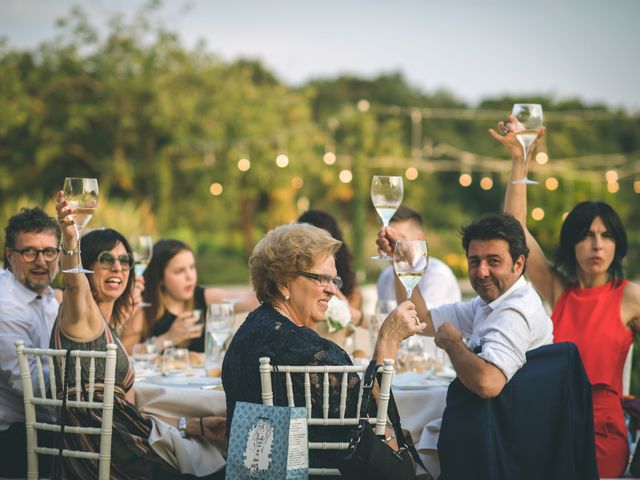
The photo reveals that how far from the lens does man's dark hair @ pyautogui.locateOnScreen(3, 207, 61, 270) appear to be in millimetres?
4211

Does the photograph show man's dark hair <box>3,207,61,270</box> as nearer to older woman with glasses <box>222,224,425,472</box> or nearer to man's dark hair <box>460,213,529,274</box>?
older woman with glasses <box>222,224,425,472</box>

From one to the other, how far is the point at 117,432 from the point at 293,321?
0.94 metres

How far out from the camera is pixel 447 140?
41.8 m

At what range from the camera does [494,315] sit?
3311 millimetres

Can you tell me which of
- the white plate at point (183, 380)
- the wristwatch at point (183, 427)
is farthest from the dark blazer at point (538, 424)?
the white plate at point (183, 380)

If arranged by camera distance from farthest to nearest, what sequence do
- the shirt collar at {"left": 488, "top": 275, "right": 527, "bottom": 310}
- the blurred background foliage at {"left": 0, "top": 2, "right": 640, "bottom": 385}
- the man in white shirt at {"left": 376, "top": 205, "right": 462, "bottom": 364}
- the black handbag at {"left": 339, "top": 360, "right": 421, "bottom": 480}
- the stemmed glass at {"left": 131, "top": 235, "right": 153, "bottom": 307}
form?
the blurred background foliage at {"left": 0, "top": 2, "right": 640, "bottom": 385}, the man in white shirt at {"left": 376, "top": 205, "right": 462, "bottom": 364}, the stemmed glass at {"left": 131, "top": 235, "right": 153, "bottom": 307}, the shirt collar at {"left": 488, "top": 275, "right": 527, "bottom": 310}, the black handbag at {"left": 339, "top": 360, "right": 421, "bottom": 480}

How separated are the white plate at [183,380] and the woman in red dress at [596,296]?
1.76 metres

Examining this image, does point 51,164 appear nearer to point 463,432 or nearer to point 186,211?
point 186,211

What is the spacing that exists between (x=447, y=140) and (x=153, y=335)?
37928mm

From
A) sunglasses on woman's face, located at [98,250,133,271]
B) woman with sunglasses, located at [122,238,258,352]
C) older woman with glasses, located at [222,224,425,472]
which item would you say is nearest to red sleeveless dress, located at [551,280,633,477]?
older woman with glasses, located at [222,224,425,472]

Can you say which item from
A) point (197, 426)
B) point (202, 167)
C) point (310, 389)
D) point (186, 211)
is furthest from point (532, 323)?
point (186, 211)

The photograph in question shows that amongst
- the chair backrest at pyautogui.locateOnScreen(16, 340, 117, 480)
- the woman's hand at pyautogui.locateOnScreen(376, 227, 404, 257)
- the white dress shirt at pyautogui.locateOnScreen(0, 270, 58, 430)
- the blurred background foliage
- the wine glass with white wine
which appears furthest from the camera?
the blurred background foliage

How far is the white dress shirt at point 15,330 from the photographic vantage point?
3.89m

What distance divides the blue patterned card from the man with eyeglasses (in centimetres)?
144
